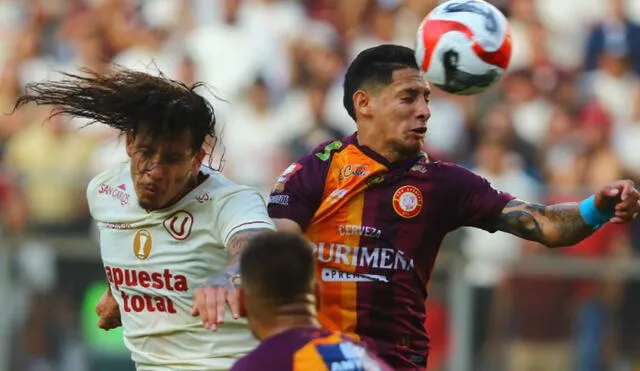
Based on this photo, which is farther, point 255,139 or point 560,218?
point 255,139

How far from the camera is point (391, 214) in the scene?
644cm

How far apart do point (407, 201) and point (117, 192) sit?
4.34 feet

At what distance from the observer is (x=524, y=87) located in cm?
1440

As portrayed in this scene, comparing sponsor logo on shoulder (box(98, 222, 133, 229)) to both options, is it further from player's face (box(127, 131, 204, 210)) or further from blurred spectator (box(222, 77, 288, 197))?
blurred spectator (box(222, 77, 288, 197))

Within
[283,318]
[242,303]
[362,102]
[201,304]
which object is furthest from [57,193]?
[283,318]

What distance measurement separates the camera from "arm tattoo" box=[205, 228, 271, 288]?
523 centimetres

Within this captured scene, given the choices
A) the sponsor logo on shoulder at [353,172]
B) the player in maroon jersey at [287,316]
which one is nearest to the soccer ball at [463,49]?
the sponsor logo on shoulder at [353,172]

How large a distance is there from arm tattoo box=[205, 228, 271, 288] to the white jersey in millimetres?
196

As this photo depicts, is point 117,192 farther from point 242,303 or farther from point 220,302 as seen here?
point 242,303

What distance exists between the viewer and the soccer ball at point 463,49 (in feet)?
21.3

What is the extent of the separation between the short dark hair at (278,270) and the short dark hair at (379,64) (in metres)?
2.05

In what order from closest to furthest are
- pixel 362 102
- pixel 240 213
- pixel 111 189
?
1. pixel 240 213
2. pixel 111 189
3. pixel 362 102

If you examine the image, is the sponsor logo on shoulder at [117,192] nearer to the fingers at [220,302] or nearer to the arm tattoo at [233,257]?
the arm tattoo at [233,257]

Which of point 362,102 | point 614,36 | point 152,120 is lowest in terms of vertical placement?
point 152,120
